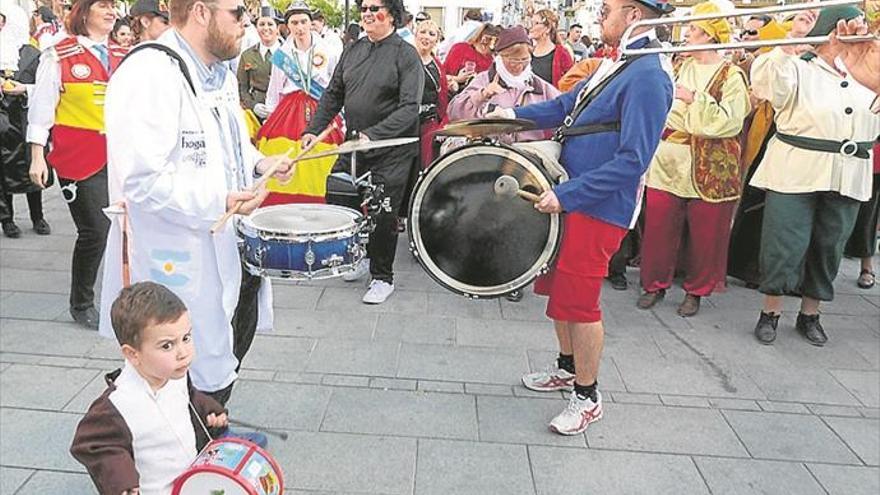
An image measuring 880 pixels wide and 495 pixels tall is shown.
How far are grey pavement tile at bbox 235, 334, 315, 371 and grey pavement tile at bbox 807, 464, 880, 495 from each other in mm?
2455

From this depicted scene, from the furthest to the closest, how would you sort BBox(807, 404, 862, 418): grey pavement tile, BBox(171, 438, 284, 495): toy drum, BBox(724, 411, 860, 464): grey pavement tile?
BBox(807, 404, 862, 418): grey pavement tile → BBox(724, 411, 860, 464): grey pavement tile → BBox(171, 438, 284, 495): toy drum

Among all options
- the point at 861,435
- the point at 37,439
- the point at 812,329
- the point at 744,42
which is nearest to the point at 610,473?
the point at 861,435

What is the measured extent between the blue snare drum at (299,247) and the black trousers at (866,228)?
13.6 ft

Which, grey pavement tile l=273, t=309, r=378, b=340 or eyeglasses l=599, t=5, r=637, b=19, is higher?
eyeglasses l=599, t=5, r=637, b=19

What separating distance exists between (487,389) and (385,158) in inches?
73.7

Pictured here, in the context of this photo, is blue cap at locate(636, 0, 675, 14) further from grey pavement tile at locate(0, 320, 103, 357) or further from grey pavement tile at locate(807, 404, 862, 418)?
grey pavement tile at locate(0, 320, 103, 357)

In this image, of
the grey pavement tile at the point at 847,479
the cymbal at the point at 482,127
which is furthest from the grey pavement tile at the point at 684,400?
the cymbal at the point at 482,127

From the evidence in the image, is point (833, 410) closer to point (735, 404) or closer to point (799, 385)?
point (799, 385)

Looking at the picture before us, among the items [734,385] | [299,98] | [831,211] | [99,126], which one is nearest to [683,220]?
[831,211]

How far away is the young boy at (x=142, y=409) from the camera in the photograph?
1743 millimetres

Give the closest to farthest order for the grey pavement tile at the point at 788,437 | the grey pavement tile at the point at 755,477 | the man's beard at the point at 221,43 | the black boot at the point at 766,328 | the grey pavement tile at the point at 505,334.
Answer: the man's beard at the point at 221,43
the grey pavement tile at the point at 755,477
the grey pavement tile at the point at 788,437
the grey pavement tile at the point at 505,334
the black boot at the point at 766,328

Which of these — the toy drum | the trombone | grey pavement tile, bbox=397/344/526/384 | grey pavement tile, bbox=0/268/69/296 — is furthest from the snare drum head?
grey pavement tile, bbox=0/268/69/296

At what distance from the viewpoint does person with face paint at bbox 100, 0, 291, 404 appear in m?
2.14

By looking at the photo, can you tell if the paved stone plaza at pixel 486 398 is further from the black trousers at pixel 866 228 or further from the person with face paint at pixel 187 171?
the person with face paint at pixel 187 171
